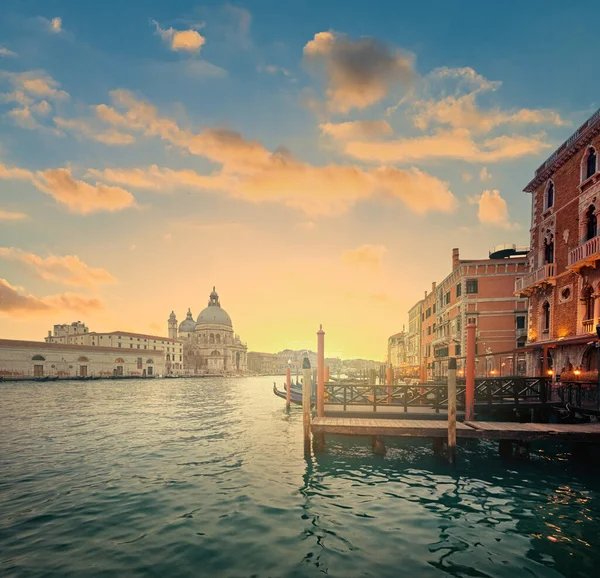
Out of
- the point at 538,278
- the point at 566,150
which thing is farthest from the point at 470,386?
the point at 566,150

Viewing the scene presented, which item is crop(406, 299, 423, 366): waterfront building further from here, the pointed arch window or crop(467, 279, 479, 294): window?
the pointed arch window

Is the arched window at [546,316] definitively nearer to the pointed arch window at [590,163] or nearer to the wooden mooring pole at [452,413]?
the pointed arch window at [590,163]

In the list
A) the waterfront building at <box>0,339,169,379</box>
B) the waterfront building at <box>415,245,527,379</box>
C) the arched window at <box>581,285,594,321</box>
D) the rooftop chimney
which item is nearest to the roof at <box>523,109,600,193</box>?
the arched window at <box>581,285,594,321</box>

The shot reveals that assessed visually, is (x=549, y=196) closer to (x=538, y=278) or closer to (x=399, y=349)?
(x=538, y=278)

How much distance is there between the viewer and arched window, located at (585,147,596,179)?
1894 cm

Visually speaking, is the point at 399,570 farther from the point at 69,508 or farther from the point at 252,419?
the point at 252,419

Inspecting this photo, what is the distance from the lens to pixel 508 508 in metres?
8.38

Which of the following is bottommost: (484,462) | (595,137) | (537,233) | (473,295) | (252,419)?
(252,419)

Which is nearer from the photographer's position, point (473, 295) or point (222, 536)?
point (222, 536)

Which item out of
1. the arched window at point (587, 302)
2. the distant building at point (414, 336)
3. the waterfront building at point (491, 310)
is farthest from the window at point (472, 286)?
the distant building at point (414, 336)

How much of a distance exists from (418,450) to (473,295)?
2284cm

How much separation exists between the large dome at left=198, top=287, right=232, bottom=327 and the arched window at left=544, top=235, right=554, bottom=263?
447 feet

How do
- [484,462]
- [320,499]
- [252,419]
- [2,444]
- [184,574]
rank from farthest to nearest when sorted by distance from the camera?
[252,419], [2,444], [484,462], [320,499], [184,574]

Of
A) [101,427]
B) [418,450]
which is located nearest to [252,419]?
[101,427]
